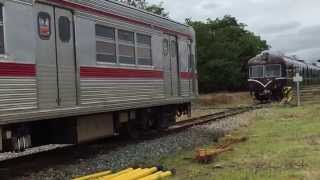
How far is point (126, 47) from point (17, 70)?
15.8 feet

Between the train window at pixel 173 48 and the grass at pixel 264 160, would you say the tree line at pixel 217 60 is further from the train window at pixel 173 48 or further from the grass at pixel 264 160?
the grass at pixel 264 160

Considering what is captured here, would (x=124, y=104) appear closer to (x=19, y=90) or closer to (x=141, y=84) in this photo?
(x=141, y=84)

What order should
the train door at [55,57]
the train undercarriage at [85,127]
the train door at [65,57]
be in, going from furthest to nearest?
the train door at [65,57]
the train door at [55,57]
the train undercarriage at [85,127]

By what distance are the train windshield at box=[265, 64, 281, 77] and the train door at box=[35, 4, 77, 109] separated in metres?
29.5

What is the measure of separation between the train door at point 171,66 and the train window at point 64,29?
582 centimetres

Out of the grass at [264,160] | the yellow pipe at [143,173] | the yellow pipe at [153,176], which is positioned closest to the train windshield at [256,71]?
the grass at [264,160]

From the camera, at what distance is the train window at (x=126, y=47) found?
14516 mm

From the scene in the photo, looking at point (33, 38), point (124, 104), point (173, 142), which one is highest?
point (33, 38)

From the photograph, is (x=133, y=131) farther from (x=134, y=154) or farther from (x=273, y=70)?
(x=273, y=70)

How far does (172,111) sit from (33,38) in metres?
9.10

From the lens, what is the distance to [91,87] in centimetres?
1286

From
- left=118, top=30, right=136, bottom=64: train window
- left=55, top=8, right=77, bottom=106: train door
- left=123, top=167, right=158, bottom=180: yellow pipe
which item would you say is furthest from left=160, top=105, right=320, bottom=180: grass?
left=118, top=30, right=136, bottom=64: train window

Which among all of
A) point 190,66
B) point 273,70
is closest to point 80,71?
point 190,66

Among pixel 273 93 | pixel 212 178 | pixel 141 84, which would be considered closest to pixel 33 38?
pixel 212 178
